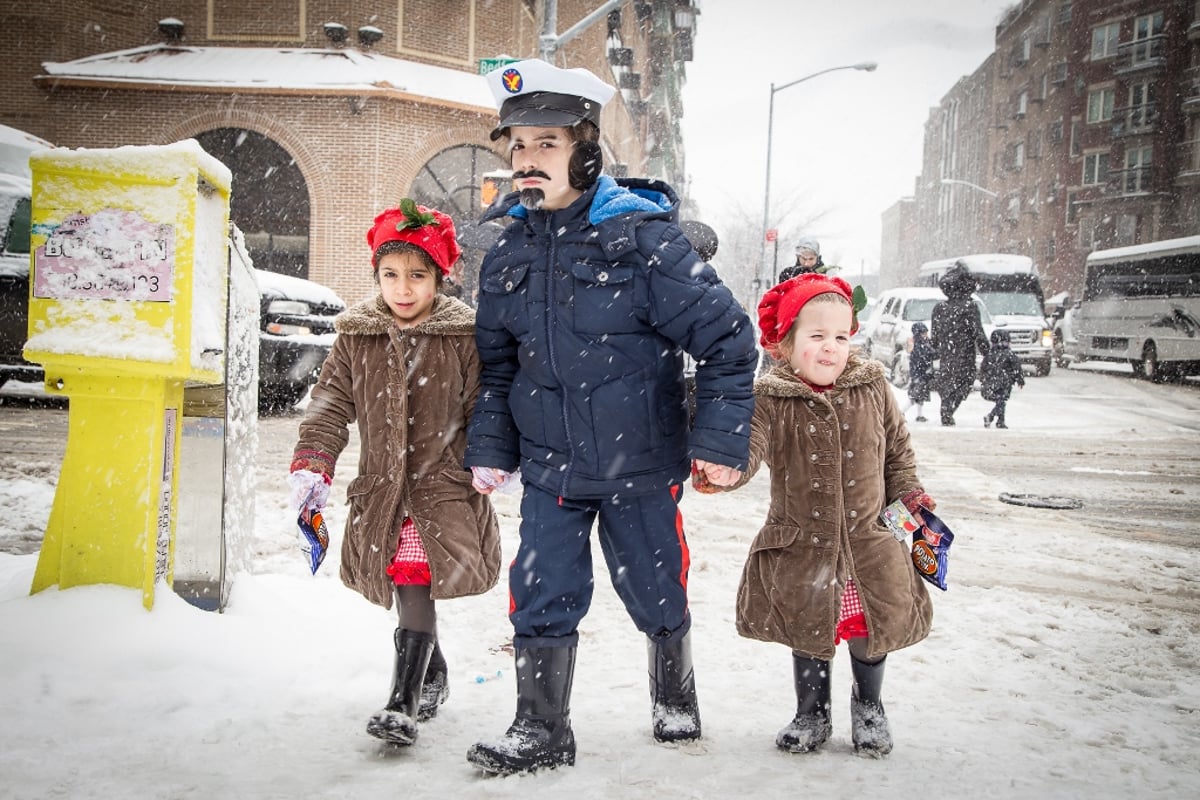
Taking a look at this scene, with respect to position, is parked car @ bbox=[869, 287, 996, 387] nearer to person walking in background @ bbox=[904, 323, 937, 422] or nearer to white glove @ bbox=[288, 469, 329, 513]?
person walking in background @ bbox=[904, 323, 937, 422]

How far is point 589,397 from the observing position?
2.61 m

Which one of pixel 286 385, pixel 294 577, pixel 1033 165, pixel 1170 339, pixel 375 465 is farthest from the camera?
pixel 1033 165

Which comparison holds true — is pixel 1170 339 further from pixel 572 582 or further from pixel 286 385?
pixel 572 582

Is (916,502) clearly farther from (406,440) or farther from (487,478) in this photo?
(406,440)

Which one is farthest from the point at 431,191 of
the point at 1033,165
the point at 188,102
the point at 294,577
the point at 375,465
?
the point at 1033,165

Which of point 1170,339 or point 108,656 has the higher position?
point 1170,339

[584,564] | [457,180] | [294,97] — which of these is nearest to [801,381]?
[584,564]

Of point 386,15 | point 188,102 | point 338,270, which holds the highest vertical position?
point 386,15

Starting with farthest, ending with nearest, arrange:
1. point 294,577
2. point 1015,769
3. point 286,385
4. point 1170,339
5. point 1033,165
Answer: point 1033,165 → point 1170,339 → point 286,385 → point 294,577 → point 1015,769

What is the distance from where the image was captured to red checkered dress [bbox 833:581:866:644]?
8.77 ft

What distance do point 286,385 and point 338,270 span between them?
26.2ft

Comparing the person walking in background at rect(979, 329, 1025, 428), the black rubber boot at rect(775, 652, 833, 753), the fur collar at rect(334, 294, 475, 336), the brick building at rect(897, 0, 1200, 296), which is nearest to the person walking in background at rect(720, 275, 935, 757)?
the black rubber boot at rect(775, 652, 833, 753)

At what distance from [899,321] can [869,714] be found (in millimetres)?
16955

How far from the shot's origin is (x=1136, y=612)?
13.9ft
